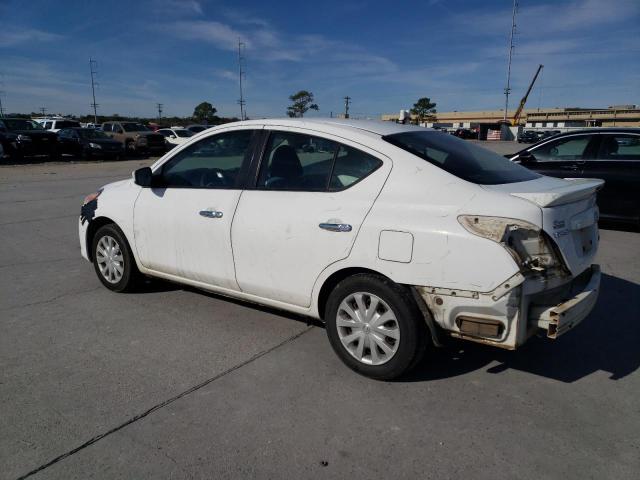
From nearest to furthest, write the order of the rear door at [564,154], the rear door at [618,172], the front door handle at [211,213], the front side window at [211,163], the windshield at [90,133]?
the front door handle at [211,213] → the front side window at [211,163] → the rear door at [618,172] → the rear door at [564,154] → the windshield at [90,133]

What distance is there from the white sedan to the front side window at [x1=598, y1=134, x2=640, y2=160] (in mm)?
4943

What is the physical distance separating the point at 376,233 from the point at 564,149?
21.2 ft

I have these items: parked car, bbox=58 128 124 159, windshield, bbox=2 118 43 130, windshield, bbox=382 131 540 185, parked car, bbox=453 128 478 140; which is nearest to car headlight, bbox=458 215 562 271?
windshield, bbox=382 131 540 185

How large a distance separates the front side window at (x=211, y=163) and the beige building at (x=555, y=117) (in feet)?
257

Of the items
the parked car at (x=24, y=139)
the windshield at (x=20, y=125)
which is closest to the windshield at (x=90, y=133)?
the parked car at (x=24, y=139)

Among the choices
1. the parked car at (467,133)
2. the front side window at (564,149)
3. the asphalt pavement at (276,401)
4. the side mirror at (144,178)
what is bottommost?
the asphalt pavement at (276,401)

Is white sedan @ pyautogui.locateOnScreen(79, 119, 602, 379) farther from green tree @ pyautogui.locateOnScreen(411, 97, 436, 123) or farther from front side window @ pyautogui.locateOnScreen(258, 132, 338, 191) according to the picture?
green tree @ pyautogui.locateOnScreen(411, 97, 436, 123)

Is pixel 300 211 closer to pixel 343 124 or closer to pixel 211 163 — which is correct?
pixel 343 124

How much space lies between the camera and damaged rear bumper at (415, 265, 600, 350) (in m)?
2.66

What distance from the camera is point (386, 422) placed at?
9.02 ft

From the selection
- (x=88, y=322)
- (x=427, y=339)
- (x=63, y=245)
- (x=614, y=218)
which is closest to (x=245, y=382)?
(x=427, y=339)

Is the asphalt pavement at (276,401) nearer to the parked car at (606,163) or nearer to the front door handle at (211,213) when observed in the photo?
the front door handle at (211,213)

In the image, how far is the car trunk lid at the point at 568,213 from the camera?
2.73m

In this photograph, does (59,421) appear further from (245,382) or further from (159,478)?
(245,382)
